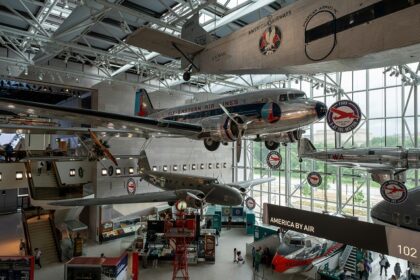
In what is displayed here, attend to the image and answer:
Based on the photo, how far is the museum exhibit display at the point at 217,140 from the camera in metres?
5.09

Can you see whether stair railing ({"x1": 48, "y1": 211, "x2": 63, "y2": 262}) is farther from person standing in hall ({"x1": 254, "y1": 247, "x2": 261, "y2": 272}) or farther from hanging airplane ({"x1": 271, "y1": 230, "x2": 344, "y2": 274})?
hanging airplane ({"x1": 271, "y1": 230, "x2": 344, "y2": 274})

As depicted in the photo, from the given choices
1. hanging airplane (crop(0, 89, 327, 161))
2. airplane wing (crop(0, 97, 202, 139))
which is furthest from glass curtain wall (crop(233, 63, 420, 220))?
airplane wing (crop(0, 97, 202, 139))

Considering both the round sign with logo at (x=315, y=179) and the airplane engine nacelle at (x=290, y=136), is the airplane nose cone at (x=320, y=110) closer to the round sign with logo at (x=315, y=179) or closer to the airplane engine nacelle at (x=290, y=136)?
the airplane engine nacelle at (x=290, y=136)

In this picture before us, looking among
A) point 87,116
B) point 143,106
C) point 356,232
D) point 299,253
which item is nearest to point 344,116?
point 356,232

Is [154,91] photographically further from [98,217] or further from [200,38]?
[200,38]

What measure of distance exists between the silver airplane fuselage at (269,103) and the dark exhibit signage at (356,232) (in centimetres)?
377

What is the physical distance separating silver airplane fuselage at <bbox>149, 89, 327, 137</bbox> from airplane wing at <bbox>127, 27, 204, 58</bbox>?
10.5 ft

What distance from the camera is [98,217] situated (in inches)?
734

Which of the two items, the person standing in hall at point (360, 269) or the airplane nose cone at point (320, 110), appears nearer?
the airplane nose cone at point (320, 110)

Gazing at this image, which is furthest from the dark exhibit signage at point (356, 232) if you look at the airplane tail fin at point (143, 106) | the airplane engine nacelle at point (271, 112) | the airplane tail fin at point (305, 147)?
the airplane tail fin at point (143, 106)

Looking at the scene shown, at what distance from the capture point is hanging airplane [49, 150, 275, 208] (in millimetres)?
13492

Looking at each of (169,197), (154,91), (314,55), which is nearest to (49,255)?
(169,197)

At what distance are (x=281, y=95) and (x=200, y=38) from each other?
3.90m

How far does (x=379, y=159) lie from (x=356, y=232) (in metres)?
9.28
